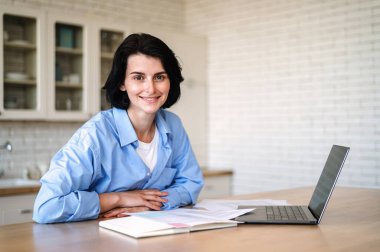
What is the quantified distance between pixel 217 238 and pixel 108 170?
67 cm

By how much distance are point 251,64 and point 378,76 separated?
1.29 m

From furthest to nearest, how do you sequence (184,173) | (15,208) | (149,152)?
(15,208), (184,173), (149,152)

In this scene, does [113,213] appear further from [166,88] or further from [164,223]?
[166,88]

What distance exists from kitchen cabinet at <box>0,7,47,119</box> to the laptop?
8.04 feet

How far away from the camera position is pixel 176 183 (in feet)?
7.76

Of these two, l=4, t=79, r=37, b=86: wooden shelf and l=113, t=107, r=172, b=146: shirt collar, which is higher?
l=4, t=79, r=37, b=86: wooden shelf

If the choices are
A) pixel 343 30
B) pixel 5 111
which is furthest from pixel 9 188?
pixel 343 30

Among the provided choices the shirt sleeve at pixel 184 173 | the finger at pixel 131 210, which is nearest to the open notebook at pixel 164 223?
the finger at pixel 131 210

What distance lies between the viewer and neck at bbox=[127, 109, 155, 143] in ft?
7.28

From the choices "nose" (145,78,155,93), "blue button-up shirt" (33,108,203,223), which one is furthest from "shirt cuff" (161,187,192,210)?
"nose" (145,78,155,93)

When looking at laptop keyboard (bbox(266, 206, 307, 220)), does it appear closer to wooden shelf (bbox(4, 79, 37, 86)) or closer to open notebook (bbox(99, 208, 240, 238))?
open notebook (bbox(99, 208, 240, 238))

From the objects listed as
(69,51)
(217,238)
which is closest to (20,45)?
(69,51)

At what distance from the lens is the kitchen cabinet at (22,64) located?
3.73m

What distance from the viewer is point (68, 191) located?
1.83 meters
